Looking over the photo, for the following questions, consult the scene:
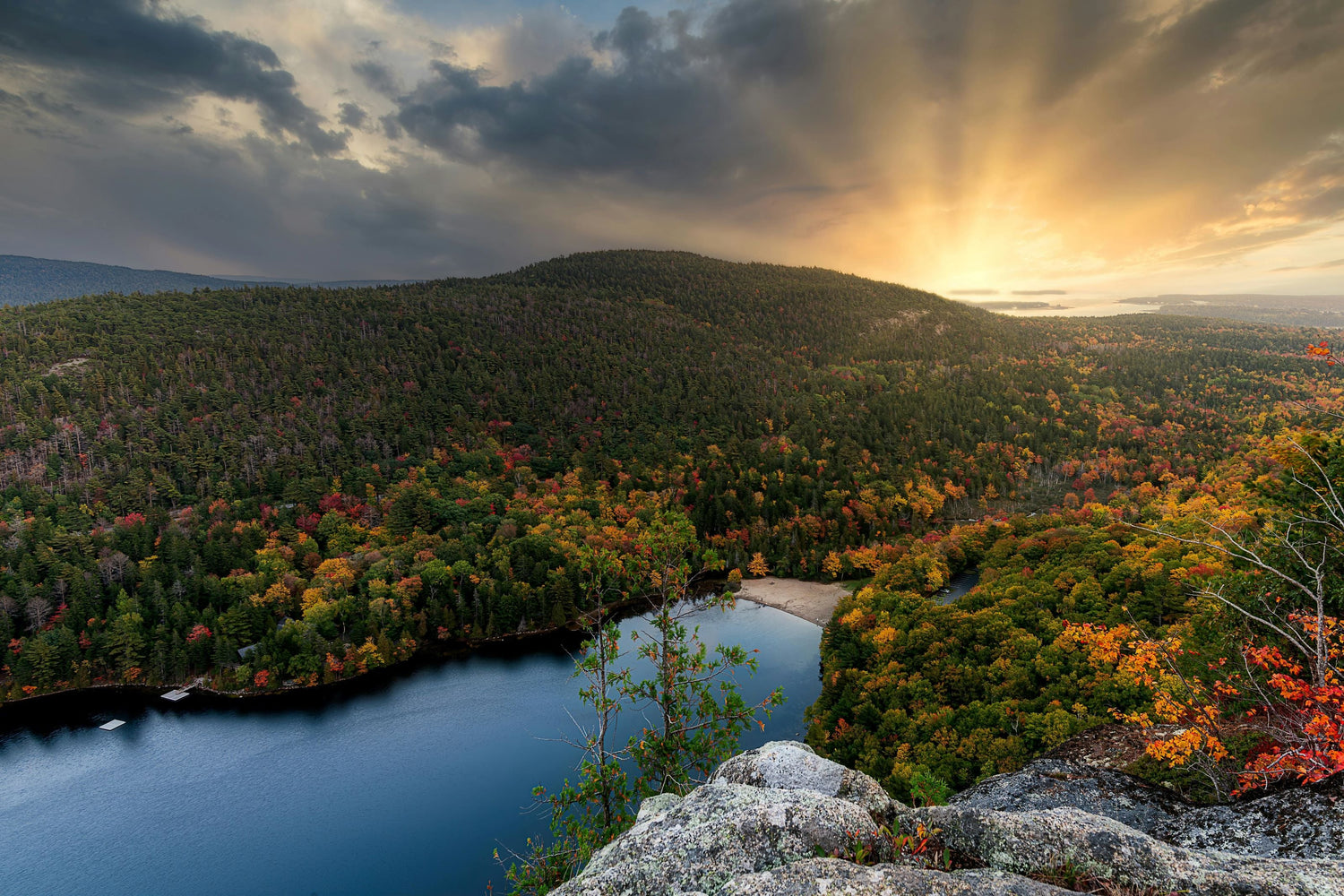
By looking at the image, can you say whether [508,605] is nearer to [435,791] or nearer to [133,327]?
[435,791]

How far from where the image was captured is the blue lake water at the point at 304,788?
43.8 metres

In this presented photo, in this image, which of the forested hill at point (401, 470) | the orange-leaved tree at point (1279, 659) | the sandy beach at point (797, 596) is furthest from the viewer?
the sandy beach at point (797, 596)

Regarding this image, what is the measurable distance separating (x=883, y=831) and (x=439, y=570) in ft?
298

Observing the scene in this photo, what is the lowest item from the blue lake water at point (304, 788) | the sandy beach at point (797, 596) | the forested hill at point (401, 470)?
the sandy beach at point (797, 596)

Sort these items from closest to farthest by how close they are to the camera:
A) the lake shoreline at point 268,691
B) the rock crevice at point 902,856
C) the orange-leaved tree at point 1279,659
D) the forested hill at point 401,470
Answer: the rock crevice at point 902,856, the orange-leaved tree at point 1279,659, the lake shoreline at point 268,691, the forested hill at point 401,470

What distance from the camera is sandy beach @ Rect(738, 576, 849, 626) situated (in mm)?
89537

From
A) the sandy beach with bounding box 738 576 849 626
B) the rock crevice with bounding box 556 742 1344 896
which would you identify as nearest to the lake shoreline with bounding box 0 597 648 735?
the sandy beach with bounding box 738 576 849 626

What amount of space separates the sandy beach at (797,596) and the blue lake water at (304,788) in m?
15.6

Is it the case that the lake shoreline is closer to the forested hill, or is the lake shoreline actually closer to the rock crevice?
the forested hill

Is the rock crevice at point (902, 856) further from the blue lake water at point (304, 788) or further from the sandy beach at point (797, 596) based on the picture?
the sandy beach at point (797, 596)

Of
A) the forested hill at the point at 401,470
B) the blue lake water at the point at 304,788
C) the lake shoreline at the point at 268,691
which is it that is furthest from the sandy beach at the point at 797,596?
the lake shoreline at the point at 268,691

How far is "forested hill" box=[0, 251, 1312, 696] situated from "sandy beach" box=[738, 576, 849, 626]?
4.63 m

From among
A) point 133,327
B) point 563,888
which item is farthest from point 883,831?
point 133,327

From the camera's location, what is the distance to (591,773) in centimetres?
1114
